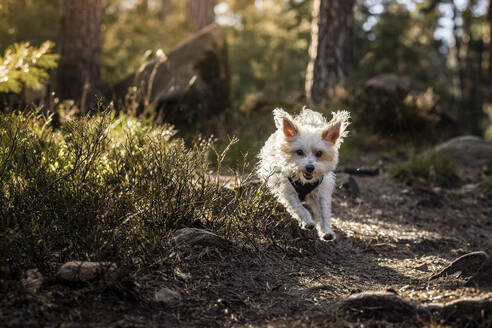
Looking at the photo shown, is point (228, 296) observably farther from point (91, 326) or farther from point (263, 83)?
point (263, 83)

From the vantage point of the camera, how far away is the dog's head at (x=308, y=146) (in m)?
4.46

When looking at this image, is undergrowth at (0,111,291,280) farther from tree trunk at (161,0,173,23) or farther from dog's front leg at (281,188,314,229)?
tree trunk at (161,0,173,23)

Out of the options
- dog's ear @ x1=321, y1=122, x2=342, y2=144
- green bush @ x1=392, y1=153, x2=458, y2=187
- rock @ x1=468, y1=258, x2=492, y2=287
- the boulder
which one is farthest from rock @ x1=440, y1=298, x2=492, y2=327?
the boulder

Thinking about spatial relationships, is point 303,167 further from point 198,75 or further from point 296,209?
point 198,75

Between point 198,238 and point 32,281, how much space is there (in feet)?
4.26

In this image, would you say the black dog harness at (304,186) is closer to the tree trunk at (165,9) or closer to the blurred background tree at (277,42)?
Result: the blurred background tree at (277,42)

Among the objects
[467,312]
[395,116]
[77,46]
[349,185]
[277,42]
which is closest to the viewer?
[467,312]

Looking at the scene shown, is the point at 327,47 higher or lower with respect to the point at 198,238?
higher

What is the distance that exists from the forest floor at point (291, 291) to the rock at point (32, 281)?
47 mm

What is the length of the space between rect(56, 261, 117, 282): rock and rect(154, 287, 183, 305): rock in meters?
0.31

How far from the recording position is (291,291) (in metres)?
3.43

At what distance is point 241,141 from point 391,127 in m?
5.48

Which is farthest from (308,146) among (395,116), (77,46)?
(395,116)

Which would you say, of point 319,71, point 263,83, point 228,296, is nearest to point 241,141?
point 228,296
